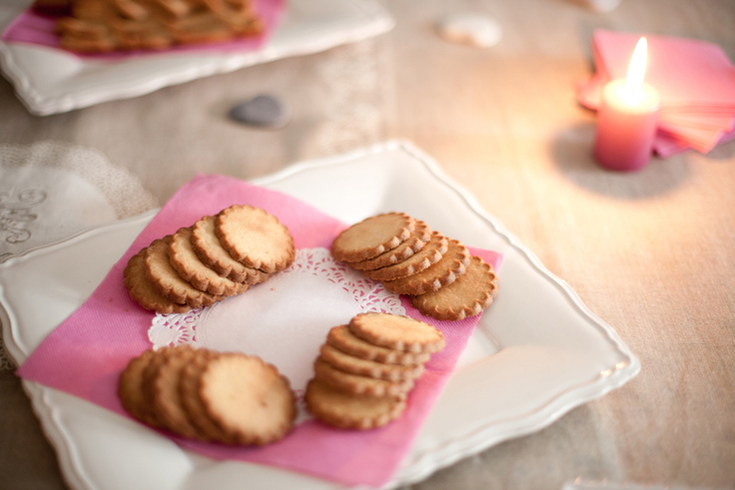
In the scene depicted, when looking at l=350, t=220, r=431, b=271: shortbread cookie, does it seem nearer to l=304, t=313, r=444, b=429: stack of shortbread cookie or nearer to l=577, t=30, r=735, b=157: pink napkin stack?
l=304, t=313, r=444, b=429: stack of shortbread cookie

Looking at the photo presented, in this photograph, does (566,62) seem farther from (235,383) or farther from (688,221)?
(235,383)

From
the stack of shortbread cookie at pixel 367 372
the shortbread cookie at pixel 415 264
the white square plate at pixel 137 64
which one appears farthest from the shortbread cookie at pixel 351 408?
the white square plate at pixel 137 64

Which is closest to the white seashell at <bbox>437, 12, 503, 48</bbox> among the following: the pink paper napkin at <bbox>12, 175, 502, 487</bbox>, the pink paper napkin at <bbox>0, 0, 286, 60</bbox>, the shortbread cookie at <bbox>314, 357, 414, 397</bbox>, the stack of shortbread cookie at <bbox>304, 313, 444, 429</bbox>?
the pink paper napkin at <bbox>0, 0, 286, 60</bbox>

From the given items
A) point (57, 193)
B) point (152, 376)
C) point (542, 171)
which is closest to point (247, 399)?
point (152, 376)

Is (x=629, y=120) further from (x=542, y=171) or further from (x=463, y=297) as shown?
(x=463, y=297)

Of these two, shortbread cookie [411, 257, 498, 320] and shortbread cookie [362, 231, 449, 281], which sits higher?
shortbread cookie [362, 231, 449, 281]

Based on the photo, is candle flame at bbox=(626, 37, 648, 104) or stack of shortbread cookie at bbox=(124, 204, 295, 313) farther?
candle flame at bbox=(626, 37, 648, 104)
